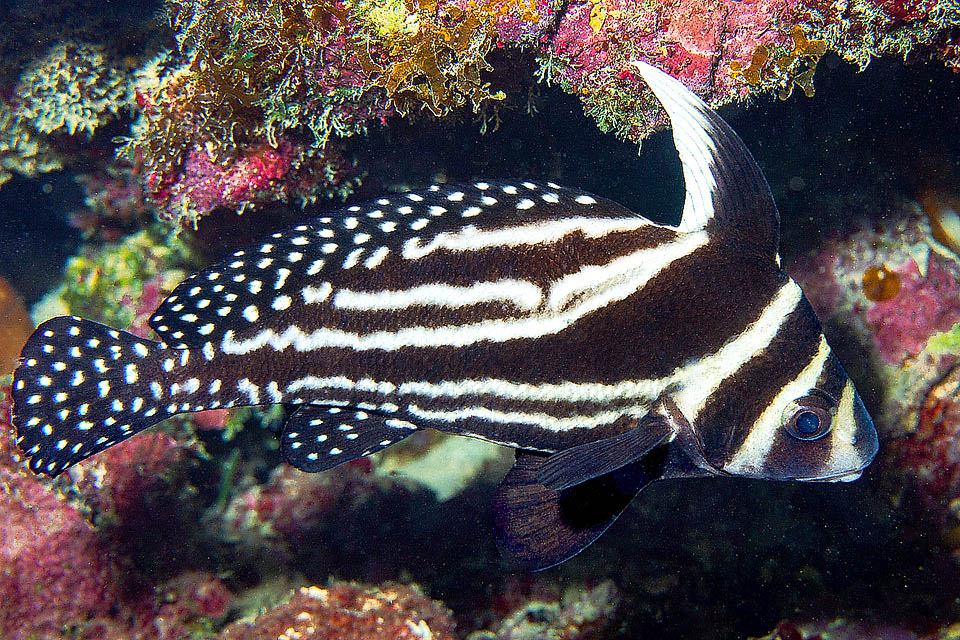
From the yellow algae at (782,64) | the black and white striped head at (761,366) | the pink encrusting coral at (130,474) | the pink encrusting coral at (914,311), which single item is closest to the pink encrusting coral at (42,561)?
the pink encrusting coral at (130,474)

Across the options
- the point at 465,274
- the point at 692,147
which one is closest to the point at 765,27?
the point at 692,147

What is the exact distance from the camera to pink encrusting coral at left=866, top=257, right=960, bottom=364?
4.20 m

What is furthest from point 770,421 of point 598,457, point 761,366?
point 598,457

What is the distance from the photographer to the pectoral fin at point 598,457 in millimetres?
2176

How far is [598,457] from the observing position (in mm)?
2230

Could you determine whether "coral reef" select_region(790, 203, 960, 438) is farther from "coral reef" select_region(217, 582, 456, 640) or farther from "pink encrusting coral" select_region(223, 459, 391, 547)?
"pink encrusting coral" select_region(223, 459, 391, 547)

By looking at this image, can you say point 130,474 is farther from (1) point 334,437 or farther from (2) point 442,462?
(1) point 334,437

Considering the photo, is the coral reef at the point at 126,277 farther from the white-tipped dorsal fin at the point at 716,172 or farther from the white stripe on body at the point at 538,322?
the white-tipped dorsal fin at the point at 716,172

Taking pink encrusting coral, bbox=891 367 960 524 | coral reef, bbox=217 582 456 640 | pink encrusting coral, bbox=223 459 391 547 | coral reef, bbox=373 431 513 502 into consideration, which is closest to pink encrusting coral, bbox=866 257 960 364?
pink encrusting coral, bbox=891 367 960 524

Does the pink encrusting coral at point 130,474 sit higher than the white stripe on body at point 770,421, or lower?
lower

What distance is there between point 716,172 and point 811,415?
1070mm

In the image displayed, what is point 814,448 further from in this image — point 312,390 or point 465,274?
point 312,390

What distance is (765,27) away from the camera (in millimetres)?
2898

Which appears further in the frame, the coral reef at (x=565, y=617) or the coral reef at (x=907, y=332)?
the coral reef at (x=565, y=617)
